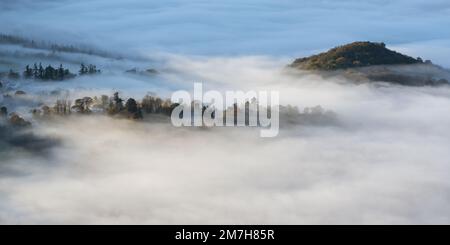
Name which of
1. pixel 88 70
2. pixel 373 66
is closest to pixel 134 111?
pixel 88 70

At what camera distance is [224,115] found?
168ft

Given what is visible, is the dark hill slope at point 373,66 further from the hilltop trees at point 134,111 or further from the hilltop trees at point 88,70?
the hilltop trees at point 134,111

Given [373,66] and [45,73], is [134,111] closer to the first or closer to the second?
[45,73]

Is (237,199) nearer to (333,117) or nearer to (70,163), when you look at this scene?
(70,163)

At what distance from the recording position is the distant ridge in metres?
67.2

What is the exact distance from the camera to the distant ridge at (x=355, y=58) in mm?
67250

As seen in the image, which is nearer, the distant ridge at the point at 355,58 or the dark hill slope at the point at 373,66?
the dark hill slope at the point at 373,66

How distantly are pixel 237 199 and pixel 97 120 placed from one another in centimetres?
1490

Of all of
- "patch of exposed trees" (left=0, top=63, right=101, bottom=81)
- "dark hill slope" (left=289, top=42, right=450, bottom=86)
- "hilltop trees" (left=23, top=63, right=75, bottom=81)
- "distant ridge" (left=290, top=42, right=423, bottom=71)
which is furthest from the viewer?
"distant ridge" (left=290, top=42, right=423, bottom=71)

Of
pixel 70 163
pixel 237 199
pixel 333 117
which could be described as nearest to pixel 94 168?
pixel 70 163

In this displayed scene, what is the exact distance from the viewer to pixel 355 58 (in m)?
67.9

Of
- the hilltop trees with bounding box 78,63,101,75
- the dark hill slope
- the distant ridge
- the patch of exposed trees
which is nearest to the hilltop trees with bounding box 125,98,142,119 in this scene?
the patch of exposed trees

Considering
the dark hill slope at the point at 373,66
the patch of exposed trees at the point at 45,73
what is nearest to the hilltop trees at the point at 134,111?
the patch of exposed trees at the point at 45,73

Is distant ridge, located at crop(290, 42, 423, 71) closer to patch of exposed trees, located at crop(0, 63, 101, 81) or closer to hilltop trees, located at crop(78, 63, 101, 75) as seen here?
hilltop trees, located at crop(78, 63, 101, 75)
